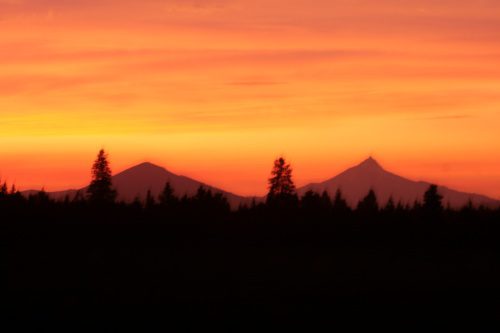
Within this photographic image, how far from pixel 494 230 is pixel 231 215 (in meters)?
17.8

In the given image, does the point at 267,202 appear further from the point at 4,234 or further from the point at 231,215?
the point at 4,234

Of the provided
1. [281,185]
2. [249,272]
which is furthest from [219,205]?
[249,272]

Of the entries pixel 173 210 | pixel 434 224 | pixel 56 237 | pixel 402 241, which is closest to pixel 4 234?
pixel 56 237

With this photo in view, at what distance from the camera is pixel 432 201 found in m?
65.9

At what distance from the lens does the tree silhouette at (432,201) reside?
64375 millimetres

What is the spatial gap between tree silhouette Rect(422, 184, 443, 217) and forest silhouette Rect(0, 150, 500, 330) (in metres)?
0.10

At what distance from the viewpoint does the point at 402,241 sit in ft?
184

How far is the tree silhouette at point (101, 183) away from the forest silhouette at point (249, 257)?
0.38 ft

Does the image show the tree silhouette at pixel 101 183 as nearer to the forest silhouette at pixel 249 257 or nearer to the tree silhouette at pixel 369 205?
the forest silhouette at pixel 249 257

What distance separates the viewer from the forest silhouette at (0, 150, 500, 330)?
25875 millimetres

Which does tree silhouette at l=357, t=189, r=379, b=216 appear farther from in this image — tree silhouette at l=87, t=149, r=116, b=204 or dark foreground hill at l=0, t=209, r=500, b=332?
tree silhouette at l=87, t=149, r=116, b=204

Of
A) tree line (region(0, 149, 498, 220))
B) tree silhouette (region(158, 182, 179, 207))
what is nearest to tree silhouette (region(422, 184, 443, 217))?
tree line (region(0, 149, 498, 220))

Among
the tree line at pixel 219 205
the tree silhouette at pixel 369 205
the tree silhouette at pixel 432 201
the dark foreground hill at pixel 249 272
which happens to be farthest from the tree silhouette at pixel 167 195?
the tree silhouette at pixel 432 201

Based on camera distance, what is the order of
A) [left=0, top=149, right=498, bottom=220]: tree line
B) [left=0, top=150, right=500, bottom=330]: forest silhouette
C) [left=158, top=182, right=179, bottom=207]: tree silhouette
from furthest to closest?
[left=158, top=182, right=179, bottom=207]: tree silhouette
[left=0, top=149, right=498, bottom=220]: tree line
[left=0, top=150, right=500, bottom=330]: forest silhouette
